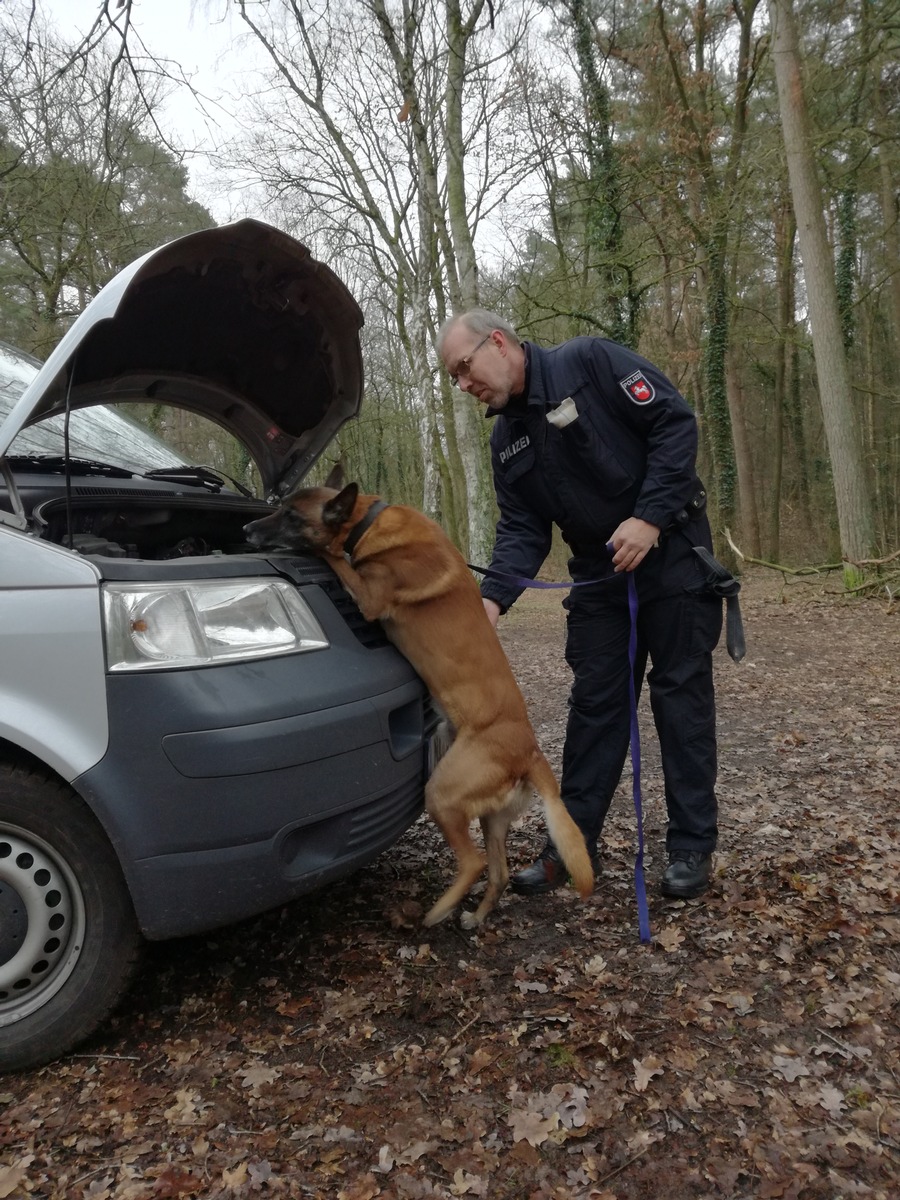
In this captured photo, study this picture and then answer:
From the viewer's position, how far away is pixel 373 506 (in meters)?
3.09

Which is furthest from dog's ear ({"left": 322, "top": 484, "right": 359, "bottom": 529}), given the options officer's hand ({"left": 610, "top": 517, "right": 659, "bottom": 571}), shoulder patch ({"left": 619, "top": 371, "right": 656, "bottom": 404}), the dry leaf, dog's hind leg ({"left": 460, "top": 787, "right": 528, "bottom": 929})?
the dry leaf

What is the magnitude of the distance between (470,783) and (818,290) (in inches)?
465

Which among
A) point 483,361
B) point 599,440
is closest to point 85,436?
point 483,361

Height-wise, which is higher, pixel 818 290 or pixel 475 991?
pixel 818 290

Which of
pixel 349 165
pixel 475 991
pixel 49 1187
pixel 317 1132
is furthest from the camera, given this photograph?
pixel 349 165

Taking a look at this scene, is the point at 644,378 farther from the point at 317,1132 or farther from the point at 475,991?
the point at 317,1132

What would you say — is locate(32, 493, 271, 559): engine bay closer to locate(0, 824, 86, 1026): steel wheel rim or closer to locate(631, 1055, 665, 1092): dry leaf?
locate(0, 824, 86, 1026): steel wheel rim

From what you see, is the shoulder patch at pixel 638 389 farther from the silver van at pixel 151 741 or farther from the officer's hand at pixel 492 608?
the silver van at pixel 151 741

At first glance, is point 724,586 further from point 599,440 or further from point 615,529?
point 599,440

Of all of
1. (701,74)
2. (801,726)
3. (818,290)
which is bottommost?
(801,726)

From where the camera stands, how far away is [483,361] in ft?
10.0

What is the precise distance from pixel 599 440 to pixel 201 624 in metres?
1.64

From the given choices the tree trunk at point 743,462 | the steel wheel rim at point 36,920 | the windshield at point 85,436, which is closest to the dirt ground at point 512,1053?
the steel wheel rim at point 36,920

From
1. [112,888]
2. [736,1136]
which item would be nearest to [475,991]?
[736,1136]
